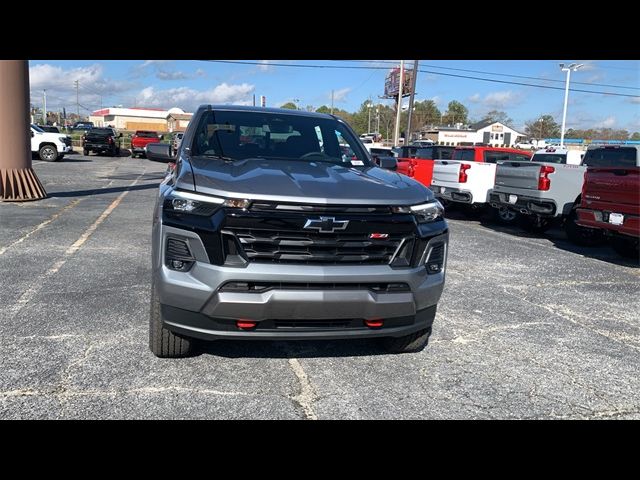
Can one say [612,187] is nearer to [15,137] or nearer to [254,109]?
→ [254,109]

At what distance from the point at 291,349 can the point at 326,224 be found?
1394 mm

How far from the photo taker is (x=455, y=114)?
126688 mm

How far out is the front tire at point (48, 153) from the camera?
26.1 metres

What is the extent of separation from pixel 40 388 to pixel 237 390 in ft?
3.99

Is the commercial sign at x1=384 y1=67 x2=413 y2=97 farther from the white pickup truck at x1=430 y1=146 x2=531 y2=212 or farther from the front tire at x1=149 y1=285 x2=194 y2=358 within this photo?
the front tire at x1=149 y1=285 x2=194 y2=358

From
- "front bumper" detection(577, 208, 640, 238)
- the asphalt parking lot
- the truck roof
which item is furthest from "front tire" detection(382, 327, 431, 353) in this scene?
"front bumper" detection(577, 208, 640, 238)

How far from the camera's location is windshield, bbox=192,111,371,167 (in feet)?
15.1

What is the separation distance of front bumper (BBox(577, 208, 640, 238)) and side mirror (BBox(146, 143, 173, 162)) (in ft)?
20.7

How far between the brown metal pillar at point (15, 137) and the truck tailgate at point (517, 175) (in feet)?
33.7

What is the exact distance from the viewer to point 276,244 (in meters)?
3.23

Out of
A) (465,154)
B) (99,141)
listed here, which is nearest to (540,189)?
(465,154)
